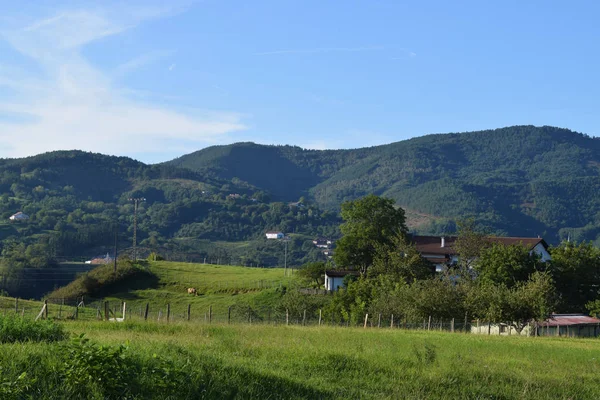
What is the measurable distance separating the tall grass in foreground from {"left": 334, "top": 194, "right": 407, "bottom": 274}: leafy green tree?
69.4m

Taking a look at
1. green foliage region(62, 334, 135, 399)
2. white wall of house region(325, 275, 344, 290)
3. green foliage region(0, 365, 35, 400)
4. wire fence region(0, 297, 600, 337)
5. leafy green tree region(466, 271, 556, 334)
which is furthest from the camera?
white wall of house region(325, 275, 344, 290)

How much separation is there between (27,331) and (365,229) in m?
80.9

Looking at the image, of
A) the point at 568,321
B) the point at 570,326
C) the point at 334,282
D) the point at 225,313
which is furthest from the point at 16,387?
the point at 334,282

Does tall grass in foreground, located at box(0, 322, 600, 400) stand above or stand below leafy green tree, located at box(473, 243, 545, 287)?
below

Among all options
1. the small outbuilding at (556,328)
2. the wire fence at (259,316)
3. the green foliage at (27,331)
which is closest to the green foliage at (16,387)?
the green foliage at (27,331)

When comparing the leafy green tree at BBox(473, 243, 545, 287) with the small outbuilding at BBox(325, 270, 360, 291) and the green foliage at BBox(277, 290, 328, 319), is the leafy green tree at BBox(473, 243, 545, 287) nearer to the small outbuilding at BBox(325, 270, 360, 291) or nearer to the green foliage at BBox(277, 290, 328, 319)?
the green foliage at BBox(277, 290, 328, 319)

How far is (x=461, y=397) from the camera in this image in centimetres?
1931

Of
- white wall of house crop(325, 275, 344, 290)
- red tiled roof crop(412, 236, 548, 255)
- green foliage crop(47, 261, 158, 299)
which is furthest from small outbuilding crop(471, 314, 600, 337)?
green foliage crop(47, 261, 158, 299)

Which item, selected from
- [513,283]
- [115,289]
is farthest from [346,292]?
[115,289]

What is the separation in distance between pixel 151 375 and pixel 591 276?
2972 inches

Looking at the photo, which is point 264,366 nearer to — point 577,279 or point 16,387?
point 16,387

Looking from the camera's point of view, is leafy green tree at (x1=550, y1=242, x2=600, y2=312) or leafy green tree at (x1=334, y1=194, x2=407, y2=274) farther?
leafy green tree at (x1=334, y1=194, x2=407, y2=274)

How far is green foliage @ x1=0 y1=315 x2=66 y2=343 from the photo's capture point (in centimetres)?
1945

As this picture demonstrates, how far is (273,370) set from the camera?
759 inches
